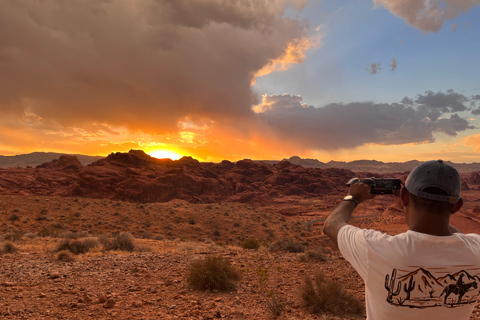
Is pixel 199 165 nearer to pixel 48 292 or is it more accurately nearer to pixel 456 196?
pixel 48 292

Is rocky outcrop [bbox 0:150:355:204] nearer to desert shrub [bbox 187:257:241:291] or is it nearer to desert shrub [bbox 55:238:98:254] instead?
desert shrub [bbox 55:238:98:254]

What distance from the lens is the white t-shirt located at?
52.7 inches

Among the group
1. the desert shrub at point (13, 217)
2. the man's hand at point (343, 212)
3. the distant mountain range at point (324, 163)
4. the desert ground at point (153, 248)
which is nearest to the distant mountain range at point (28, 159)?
the distant mountain range at point (324, 163)

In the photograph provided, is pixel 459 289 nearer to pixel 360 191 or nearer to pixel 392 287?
pixel 392 287

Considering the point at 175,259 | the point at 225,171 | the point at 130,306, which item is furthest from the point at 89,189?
the point at 130,306

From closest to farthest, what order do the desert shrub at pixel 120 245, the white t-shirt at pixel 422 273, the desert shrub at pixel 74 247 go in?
the white t-shirt at pixel 422 273 → the desert shrub at pixel 74 247 → the desert shrub at pixel 120 245

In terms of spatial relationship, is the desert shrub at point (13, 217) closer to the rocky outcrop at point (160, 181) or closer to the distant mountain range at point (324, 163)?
the rocky outcrop at point (160, 181)

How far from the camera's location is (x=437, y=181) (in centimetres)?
142

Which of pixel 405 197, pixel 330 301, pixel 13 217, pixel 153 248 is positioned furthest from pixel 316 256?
pixel 13 217

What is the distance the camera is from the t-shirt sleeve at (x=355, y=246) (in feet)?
4.81

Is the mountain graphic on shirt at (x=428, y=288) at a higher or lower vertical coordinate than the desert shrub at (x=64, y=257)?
higher

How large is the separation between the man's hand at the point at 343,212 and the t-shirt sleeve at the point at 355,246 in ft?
0.17

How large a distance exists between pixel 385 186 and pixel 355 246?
62 centimetres

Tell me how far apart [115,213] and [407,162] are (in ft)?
680
